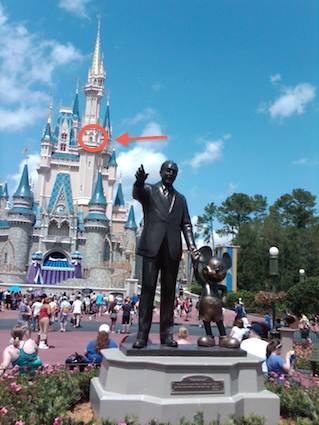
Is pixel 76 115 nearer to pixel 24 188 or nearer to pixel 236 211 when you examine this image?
pixel 24 188

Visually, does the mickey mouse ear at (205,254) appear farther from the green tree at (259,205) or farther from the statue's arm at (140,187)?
the green tree at (259,205)

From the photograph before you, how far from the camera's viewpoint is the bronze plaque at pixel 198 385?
15.1 ft

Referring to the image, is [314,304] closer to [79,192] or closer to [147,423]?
[147,423]

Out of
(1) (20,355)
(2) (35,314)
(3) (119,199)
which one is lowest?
(2) (35,314)

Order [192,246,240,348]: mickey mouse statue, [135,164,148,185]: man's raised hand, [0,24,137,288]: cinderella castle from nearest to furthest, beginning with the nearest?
[135,164,148,185]: man's raised hand
[192,246,240,348]: mickey mouse statue
[0,24,137,288]: cinderella castle

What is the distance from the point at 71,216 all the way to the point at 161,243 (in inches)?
2291

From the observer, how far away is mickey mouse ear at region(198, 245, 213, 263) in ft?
19.2

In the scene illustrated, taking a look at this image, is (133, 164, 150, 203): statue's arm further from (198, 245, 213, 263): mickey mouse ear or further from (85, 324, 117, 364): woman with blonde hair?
(85, 324, 117, 364): woman with blonde hair

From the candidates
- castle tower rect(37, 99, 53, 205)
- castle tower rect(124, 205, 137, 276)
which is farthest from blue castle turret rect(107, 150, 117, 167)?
castle tower rect(124, 205, 137, 276)

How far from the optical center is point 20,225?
57000 mm

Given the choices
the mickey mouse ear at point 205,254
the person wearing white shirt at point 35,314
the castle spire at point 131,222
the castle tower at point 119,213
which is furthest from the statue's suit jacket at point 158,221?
the castle tower at point 119,213

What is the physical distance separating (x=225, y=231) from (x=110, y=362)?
5263cm

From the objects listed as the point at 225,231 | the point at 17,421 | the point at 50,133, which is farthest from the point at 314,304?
the point at 50,133

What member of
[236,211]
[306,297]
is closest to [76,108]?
[236,211]
